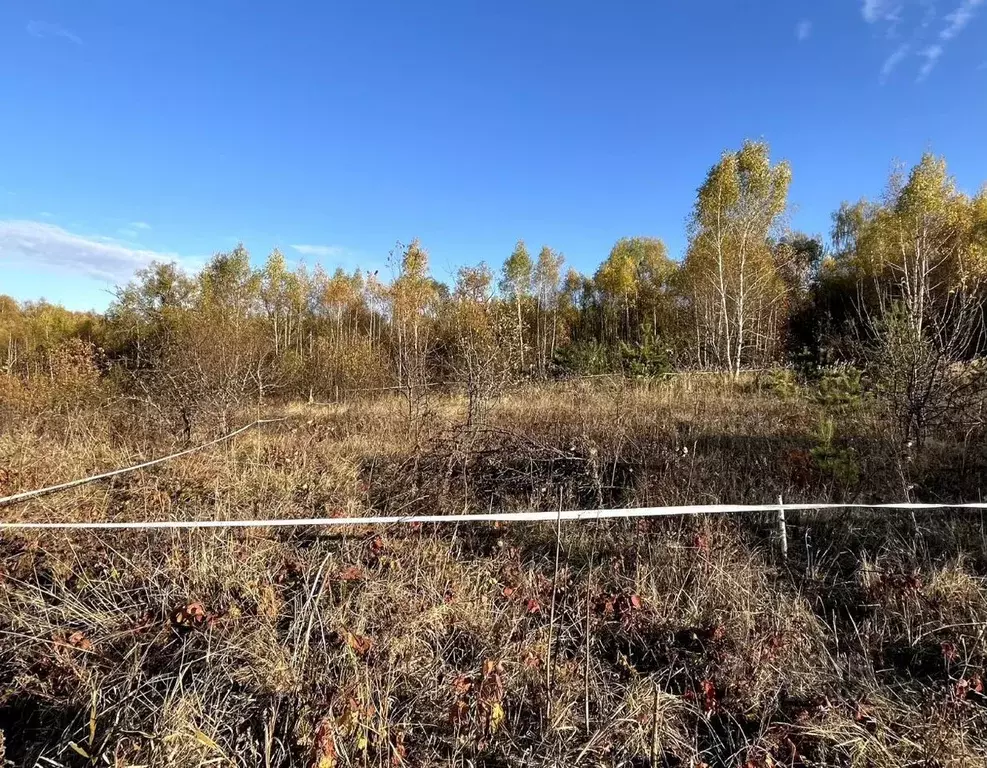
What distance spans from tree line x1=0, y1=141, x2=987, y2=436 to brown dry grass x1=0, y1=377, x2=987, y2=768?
320 centimetres

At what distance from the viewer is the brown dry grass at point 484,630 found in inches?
86.0

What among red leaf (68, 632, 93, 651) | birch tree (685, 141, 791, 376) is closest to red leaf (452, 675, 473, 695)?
red leaf (68, 632, 93, 651)

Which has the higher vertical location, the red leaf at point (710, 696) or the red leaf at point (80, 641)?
the red leaf at point (80, 641)

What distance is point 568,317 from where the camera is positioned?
41094 millimetres

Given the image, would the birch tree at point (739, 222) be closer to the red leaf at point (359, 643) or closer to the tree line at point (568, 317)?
the tree line at point (568, 317)

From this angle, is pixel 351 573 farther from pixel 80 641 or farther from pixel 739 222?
pixel 739 222

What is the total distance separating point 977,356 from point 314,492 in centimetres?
705

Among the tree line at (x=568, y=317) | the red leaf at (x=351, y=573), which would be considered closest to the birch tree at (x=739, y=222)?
the tree line at (x=568, y=317)

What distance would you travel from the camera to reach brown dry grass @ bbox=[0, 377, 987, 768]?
7.17 ft

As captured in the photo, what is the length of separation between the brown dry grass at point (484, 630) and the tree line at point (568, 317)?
3.20 m

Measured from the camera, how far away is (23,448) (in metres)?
5.32

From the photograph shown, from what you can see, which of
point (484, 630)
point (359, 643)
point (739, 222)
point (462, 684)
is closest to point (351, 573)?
point (359, 643)

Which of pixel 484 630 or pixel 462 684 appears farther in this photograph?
pixel 484 630

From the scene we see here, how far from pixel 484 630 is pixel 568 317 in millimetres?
39112
